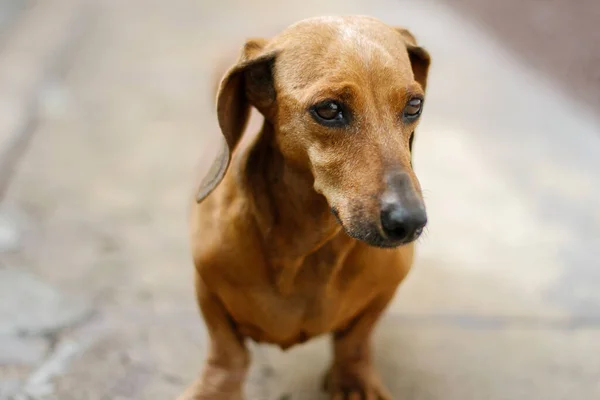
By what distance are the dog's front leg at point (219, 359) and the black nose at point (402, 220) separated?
0.70 m

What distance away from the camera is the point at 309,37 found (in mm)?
1533

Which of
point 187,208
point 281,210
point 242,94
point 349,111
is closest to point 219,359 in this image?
point 281,210

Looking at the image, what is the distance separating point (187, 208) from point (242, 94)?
1.38m

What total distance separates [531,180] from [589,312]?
0.87 metres

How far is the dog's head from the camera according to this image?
1390 mm

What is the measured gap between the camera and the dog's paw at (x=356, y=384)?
6.90ft

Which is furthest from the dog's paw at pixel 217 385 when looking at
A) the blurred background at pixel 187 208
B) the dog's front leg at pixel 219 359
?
the blurred background at pixel 187 208

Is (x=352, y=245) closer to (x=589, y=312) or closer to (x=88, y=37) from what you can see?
(x=589, y=312)

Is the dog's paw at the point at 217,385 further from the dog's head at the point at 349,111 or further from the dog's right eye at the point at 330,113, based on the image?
the dog's right eye at the point at 330,113

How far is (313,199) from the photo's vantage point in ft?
5.42

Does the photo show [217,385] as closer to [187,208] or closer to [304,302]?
[304,302]

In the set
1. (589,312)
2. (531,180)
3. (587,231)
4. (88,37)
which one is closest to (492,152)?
(531,180)

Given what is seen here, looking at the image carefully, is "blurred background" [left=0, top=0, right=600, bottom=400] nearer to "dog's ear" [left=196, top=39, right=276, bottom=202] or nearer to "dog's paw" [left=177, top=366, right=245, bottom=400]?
"dog's paw" [left=177, top=366, right=245, bottom=400]

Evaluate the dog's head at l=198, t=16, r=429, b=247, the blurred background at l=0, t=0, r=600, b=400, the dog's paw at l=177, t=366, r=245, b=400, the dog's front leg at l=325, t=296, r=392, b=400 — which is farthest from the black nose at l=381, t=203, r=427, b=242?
the blurred background at l=0, t=0, r=600, b=400
